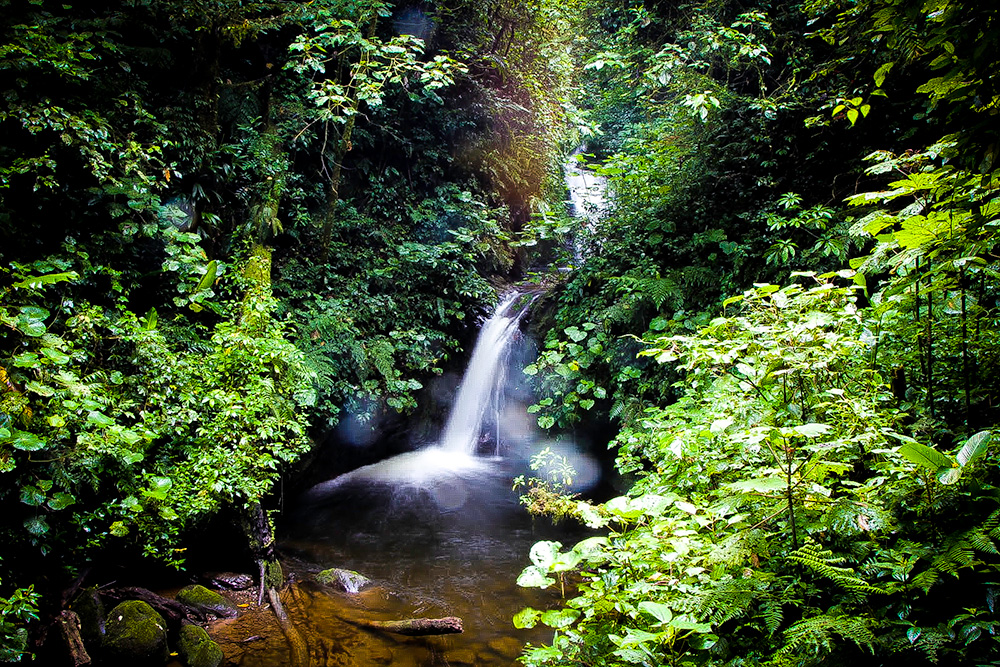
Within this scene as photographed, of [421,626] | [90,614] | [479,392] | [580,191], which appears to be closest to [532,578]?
[421,626]

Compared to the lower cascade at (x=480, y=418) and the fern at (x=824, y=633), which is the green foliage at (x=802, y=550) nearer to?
the fern at (x=824, y=633)

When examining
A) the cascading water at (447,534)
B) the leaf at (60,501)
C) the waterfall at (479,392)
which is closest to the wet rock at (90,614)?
the leaf at (60,501)

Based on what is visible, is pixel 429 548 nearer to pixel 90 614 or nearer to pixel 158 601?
pixel 158 601

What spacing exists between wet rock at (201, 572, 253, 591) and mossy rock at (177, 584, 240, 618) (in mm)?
218

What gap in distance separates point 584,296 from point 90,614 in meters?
6.46

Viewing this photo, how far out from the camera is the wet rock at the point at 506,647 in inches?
160

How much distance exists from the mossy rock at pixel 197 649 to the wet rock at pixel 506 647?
7.04ft

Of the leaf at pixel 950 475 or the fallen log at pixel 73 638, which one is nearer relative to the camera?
the leaf at pixel 950 475

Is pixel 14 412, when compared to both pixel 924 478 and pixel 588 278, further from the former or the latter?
pixel 588 278

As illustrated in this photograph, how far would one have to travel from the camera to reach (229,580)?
473cm

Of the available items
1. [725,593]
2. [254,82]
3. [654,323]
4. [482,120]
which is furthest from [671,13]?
[725,593]

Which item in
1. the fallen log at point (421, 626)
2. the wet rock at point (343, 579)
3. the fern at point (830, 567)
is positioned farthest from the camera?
the wet rock at point (343, 579)

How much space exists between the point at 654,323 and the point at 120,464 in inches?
211

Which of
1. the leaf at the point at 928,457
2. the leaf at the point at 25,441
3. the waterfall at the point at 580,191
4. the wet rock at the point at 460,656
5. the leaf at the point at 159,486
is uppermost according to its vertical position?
the waterfall at the point at 580,191
